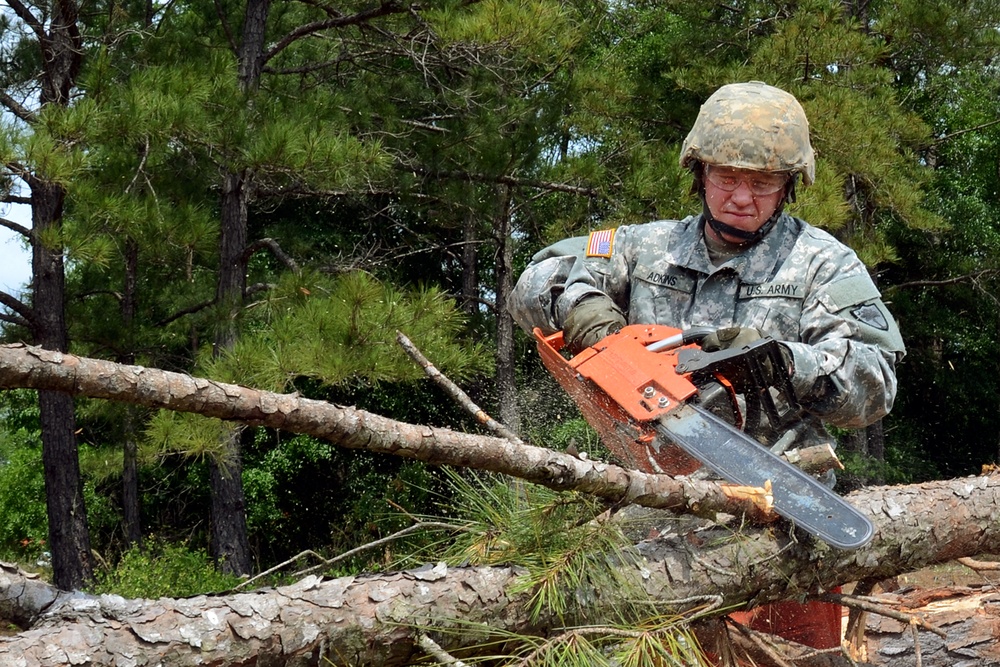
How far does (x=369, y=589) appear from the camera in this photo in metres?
2.24

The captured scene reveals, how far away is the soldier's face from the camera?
10.6 feet

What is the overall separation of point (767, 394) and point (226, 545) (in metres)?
8.63

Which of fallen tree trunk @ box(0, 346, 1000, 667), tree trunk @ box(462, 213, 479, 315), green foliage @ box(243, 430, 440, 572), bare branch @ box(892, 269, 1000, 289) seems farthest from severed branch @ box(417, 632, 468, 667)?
bare branch @ box(892, 269, 1000, 289)

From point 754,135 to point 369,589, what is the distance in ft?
5.56

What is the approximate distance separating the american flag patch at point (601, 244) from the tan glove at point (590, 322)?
0.77 feet

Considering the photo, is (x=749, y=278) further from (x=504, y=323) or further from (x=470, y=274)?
(x=470, y=274)

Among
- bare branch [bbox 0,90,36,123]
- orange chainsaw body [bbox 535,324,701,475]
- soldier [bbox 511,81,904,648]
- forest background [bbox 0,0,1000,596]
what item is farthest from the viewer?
bare branch [bbox 0,90,36,123]

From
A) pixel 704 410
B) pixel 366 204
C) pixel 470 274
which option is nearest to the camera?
pixel 704 410

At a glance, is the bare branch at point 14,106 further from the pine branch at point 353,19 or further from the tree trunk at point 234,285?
the pine branch at point 353,19

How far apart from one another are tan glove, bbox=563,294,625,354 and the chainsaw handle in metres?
0.22

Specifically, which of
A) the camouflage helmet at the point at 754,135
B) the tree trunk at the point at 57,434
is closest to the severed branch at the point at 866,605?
the camouflage helmet at the point at 754,135

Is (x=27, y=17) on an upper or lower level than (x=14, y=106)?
upper

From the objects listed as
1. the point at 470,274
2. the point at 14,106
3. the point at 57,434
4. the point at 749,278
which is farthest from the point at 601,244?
the point at 470,274

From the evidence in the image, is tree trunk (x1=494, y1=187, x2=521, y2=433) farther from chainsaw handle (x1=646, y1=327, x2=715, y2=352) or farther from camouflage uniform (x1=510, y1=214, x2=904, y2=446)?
chainsaw handle (x1=646, y1=327, x2=715, y2=352)
